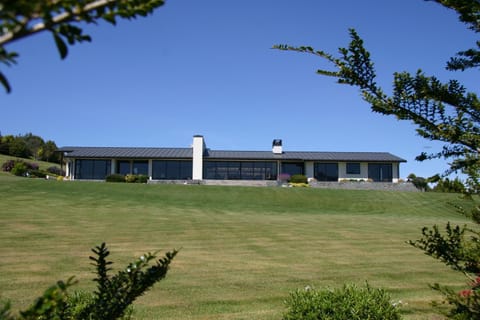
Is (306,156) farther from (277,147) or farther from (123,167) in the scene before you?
(123,167)

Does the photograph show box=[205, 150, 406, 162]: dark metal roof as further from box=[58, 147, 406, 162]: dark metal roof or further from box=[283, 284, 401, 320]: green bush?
box=[283, 284, 401, 320]: green bush

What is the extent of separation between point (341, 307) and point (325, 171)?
4712cm

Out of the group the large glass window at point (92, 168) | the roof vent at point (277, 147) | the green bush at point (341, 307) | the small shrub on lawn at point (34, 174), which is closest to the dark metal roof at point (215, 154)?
the roof vent at point (277, 147)

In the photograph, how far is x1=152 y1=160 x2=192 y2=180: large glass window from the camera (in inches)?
1935

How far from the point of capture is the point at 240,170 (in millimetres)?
50344

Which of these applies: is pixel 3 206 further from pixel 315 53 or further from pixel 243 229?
pixel 315 53

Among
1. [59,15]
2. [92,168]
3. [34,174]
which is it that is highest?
[92,168]

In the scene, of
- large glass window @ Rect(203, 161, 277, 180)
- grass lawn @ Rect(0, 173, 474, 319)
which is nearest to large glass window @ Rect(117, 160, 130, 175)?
large glass window @ Rect(203, 161, 277, 180)

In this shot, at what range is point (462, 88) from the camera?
318cm

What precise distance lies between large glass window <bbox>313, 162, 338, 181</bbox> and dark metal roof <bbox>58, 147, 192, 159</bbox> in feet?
54.9

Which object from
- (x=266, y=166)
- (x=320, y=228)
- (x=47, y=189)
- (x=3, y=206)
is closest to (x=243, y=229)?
(x=320, y=228)

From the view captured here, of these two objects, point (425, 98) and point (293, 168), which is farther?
point (293, 168)

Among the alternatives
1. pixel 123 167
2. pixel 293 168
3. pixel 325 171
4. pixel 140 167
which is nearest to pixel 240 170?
pixel 293 168

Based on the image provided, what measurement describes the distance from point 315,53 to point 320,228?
1594 centimetres
